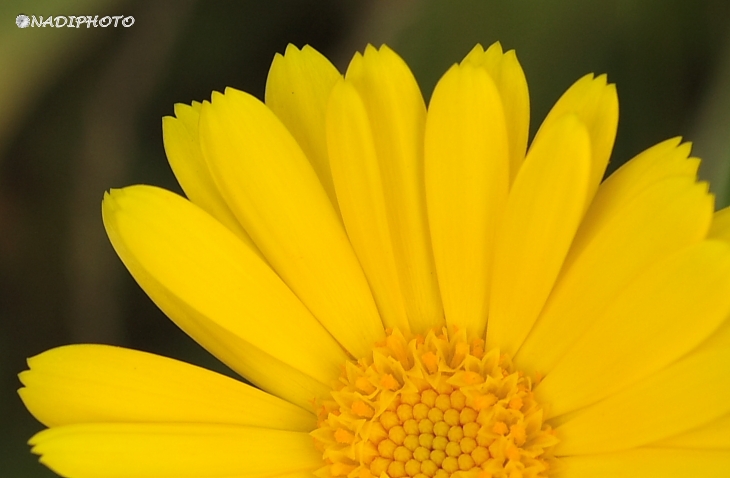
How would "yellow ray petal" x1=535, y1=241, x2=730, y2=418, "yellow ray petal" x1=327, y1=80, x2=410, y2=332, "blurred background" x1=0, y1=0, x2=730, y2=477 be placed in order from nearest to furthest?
"yellow ray petal" x1=535, y1=241, x2=730, y2=418
"yellow ray petal" x1=327, y1=80, x2=410, y2=332
"blurred background" x1=0, y1=0, x2=730, y2=477

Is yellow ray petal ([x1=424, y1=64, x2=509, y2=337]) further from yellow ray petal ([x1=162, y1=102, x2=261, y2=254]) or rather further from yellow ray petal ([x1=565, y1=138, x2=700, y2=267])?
yellow ray petal ([x1=162, y1=102, x2=261, y2=254])

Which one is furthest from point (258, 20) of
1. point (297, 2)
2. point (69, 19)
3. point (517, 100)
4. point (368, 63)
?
point (517, 100)

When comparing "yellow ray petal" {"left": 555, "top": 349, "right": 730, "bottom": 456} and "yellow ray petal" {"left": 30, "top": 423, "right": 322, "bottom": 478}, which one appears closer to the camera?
"yellow ray petal" {"left": 555, "top": 349, "right": 730, "bottom": 456}

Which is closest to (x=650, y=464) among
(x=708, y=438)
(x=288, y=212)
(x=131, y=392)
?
(x=708, y=438)

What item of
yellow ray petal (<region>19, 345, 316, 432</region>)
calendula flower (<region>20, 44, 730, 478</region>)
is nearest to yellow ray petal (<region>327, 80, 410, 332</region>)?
calendula flower (<region>20, 44, 730, 478</region>)

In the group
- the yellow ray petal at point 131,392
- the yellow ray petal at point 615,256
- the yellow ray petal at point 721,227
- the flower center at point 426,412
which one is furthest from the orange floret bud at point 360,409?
the yellow ray petal at point 721,227

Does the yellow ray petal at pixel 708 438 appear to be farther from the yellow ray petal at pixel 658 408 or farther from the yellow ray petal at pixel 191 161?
the yellow ray petal at pixel 191 161
